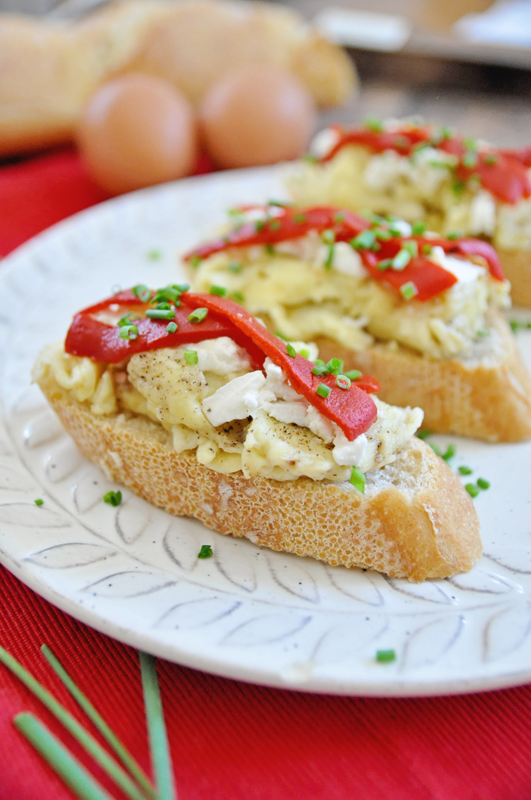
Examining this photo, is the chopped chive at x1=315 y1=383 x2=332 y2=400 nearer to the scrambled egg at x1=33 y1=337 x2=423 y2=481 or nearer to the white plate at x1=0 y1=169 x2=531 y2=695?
the scrambled egg at x1=33 y1=337 x2=423 y2=481

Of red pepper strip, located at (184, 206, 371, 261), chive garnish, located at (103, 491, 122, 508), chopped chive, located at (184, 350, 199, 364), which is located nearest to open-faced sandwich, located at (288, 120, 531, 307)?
red pepper strip, located at (184, 206, 371, 261)

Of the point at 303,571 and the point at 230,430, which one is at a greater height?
the point at 230,430

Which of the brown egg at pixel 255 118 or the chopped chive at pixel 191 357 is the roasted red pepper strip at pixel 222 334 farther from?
the brown egg at pixel 255 118

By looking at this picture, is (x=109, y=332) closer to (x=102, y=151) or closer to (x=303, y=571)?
(x=303, y=571)

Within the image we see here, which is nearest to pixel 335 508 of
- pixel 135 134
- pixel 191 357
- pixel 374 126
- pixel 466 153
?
pixel 191 357

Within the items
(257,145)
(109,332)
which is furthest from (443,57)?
(109,332)

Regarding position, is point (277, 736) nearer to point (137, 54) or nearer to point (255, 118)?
point (255, 118)
